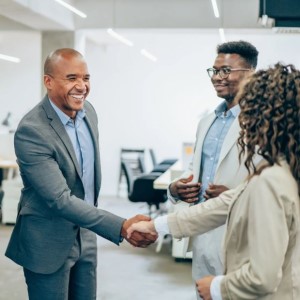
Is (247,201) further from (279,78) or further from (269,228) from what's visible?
(279,78)

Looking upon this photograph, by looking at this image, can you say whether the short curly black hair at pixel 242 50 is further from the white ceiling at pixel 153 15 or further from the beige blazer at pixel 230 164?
the white ceiling at pixel 153 15

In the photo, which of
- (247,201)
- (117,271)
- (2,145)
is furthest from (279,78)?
(2,145)

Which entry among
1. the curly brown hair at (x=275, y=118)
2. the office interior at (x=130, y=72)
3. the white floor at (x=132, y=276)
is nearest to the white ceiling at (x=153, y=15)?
the office interior at (x=130, y=72)

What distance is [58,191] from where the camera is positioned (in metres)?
2.33

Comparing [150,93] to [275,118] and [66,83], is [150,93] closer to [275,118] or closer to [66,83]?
[66,83]

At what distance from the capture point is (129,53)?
10.4 m

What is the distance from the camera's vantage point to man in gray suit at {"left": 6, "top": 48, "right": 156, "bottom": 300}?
2.35 meters

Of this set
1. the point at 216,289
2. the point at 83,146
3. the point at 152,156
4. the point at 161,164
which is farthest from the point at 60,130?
the point at 152,156

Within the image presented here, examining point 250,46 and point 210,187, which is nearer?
point 210,187

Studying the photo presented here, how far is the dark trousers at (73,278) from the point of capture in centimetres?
240

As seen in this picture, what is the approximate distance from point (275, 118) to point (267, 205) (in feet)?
0.74

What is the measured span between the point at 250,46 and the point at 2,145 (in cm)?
679

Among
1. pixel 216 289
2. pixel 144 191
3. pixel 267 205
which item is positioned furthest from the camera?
pixel 144 191

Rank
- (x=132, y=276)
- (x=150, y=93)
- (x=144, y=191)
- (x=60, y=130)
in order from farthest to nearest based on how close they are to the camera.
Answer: (x=150, y=93)
(x=144, y=191)
(x=132, y=276)
(x=60, y=130)
